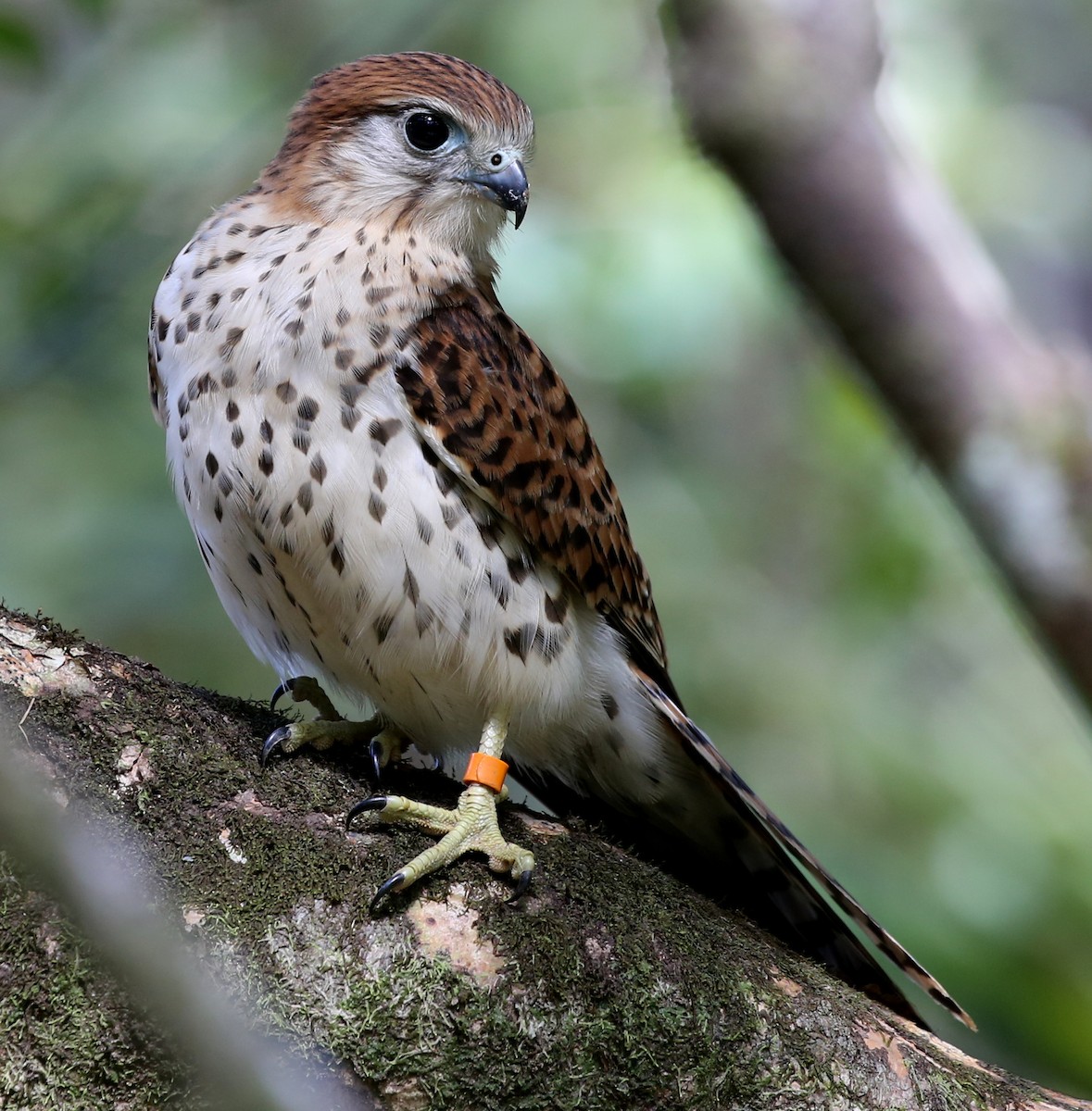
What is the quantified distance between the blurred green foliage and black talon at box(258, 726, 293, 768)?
1.46 meters

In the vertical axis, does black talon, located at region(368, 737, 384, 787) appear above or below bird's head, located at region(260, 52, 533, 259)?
below

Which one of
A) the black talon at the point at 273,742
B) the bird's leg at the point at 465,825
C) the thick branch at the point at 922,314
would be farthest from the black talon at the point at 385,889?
the thick branch at the point at 922,314

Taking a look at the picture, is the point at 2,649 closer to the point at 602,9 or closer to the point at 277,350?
the point at 277,350

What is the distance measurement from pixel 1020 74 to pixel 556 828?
6120 millimetres

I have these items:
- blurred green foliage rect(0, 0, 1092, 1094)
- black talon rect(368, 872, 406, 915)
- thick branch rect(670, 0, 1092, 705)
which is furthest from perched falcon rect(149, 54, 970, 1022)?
thick branch rect(670, 0, 1092, 705)

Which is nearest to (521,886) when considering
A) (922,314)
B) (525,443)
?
(525,443)

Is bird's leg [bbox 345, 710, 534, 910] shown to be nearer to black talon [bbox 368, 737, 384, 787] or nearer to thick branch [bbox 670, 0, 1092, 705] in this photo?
black talon [bbox 368, 737, 384, 787]

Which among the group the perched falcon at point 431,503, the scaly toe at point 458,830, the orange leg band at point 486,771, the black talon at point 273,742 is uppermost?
the perched falcon at point 431,503

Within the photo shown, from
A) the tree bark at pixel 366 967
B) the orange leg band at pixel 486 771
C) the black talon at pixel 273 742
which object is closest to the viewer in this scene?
the tree bark at pixel 366 967

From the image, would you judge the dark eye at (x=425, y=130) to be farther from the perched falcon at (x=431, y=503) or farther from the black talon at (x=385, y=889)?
the black talon at (x=385, y=889)

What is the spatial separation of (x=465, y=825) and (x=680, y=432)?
3507mm

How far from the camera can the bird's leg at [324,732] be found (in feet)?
7.83

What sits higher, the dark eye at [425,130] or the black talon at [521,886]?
the dark eye at [425,130]

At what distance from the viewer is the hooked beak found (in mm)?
3023
